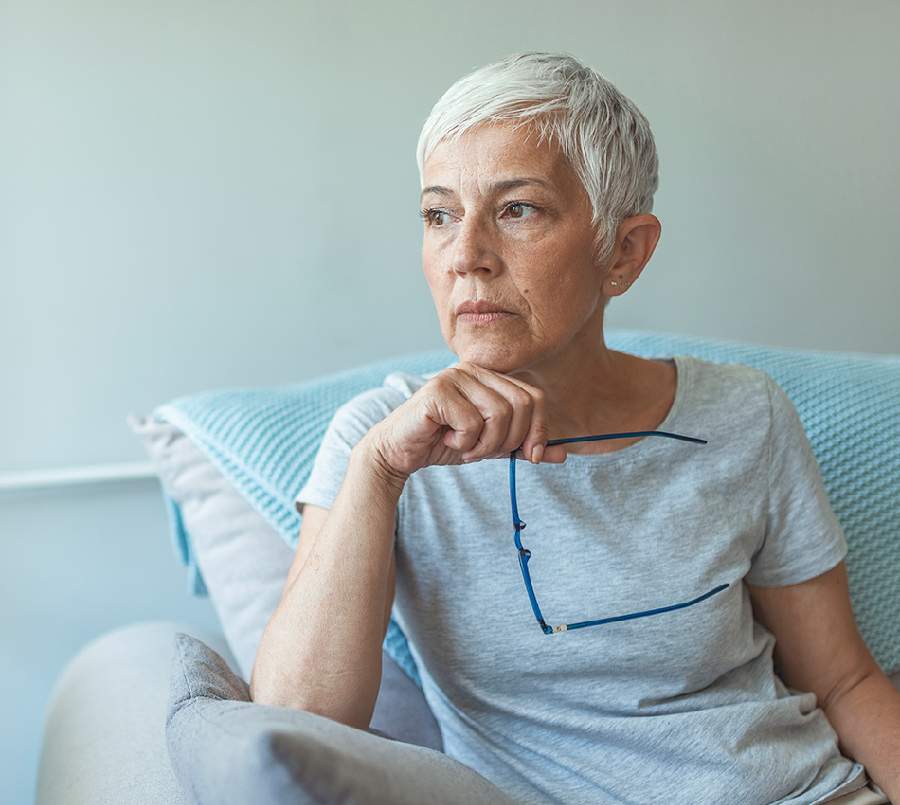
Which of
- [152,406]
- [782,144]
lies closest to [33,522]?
[152,406]

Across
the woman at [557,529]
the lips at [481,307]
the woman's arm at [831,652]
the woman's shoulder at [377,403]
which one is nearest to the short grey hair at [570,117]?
the woman at [557,529]

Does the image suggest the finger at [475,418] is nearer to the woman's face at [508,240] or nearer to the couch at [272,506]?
the woman's face at [508,240]

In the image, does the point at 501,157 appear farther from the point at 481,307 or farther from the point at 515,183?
the point at 481,307

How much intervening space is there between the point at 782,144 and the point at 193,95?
1.08m

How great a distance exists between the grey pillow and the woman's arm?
526 mm

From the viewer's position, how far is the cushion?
131 cm

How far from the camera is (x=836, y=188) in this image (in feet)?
6.53

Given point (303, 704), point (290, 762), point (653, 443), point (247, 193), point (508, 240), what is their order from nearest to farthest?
1. point (290, 762)
2. point (303, 704)
3. point (508, 240)
4. point (653, 443)
5. point (247, 193)

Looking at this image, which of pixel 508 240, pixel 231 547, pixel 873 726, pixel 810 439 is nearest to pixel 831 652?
pixel 873 726

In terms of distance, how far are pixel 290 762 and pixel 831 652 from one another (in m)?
0.80

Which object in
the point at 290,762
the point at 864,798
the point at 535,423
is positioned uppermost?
the point at 535,423

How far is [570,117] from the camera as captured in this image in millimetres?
1069

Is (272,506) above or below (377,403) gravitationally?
below

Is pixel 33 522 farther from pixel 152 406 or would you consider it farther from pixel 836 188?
pixel 836 188
